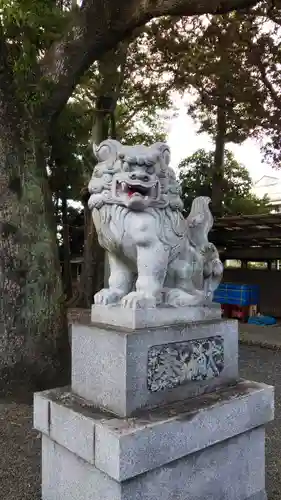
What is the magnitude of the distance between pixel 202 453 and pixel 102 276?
6852 millimetres

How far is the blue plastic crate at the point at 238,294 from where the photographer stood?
984 cm

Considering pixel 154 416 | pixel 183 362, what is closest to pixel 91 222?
pixel 183 362

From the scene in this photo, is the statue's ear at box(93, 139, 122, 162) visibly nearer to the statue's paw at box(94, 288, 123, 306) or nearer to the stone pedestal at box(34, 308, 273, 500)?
the statue's paw at box(94, 288, 123, 306)

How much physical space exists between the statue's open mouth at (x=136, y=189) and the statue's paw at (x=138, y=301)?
21.2 inches

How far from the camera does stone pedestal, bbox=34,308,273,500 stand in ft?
7.00

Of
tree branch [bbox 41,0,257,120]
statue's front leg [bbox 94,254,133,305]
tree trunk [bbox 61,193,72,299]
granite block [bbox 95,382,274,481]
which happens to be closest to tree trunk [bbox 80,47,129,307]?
tree trunk [bbox 61,193,72,299]

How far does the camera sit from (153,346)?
2.32 meters

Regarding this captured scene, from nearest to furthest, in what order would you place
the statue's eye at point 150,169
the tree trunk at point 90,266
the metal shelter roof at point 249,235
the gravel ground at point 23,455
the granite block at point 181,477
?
the granite block at point 181,477, the statue's eye at point 150,169, the gravel ground at point 23,455, the metal shelter roof at point 249,235, the tree trunk at point 90,266

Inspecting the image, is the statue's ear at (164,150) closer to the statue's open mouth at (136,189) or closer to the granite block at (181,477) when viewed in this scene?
the statue's open mouth at (136,189)

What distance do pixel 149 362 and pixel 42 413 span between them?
0.76m

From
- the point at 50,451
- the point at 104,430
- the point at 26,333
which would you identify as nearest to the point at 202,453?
the point at 104,430

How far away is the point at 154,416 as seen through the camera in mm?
2234

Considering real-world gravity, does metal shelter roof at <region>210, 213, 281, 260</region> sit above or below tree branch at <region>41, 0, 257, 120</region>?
below

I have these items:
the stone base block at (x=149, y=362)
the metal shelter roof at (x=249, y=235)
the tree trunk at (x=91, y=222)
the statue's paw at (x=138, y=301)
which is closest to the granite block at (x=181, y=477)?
the stone base block at (x=149, y=362)
